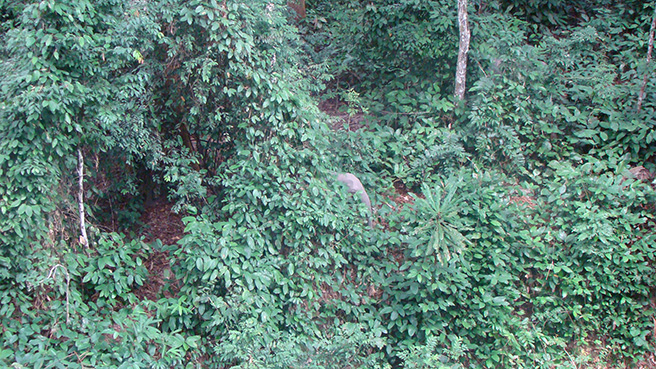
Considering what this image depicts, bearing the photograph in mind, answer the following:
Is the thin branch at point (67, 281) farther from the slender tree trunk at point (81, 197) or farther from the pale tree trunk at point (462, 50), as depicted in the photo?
the pale tree trunk at point (462, 50)

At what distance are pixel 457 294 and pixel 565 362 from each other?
146 centimetres

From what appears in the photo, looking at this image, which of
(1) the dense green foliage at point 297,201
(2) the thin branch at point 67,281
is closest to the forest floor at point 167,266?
(1) the dense green foliage at point 297,201

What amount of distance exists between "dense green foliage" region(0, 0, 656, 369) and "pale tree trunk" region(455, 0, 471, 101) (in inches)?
9.4

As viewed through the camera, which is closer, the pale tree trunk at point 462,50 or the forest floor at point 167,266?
the forest floor at point 167,266

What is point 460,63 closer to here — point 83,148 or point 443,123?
point 443,123

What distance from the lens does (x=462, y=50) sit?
6992 millimetres

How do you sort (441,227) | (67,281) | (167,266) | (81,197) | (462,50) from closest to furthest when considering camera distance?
(67,281) < (81,197) < (441,227) < (167,266) < (462,50)

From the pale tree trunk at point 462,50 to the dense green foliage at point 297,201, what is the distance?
239 millimetres

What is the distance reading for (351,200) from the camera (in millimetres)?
6059

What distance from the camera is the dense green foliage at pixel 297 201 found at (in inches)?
178

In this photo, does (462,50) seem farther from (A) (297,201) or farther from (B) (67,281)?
(B) (67,281)

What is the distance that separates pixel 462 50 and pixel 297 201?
10.7ft

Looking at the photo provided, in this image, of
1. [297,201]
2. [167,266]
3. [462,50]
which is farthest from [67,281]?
[462,50]

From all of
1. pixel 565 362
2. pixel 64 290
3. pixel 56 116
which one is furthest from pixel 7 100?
pixel 565 362
